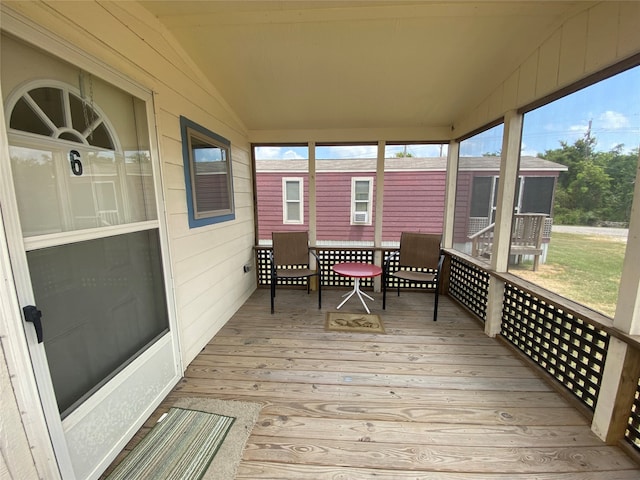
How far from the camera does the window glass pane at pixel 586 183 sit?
1.50 meters

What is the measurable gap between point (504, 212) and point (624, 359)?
1.34m

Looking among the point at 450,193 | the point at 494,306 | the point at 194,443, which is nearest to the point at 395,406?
the point at 194,443

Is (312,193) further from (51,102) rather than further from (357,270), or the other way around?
(51,102)

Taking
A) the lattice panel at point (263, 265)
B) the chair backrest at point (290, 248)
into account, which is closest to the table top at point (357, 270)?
the chair backrest at point (290, 248)

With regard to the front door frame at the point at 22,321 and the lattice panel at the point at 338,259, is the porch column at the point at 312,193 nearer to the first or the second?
the lattice panel at the point at 338,259

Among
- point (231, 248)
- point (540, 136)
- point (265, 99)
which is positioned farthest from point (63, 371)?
point (540, 136)

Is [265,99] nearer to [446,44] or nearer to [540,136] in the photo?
[446,44]

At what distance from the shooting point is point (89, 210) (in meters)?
1.27

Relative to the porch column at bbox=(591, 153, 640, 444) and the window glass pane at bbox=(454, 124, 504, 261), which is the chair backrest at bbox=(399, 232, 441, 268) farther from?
the porch column at bbox=(591, 153, 640, 444)

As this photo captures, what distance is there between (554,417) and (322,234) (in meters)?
4.77

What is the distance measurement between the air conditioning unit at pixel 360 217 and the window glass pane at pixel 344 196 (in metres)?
0.04

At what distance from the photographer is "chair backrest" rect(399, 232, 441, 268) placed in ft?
10.5

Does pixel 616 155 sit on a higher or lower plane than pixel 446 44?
lower

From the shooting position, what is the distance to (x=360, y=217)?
18.0ft
